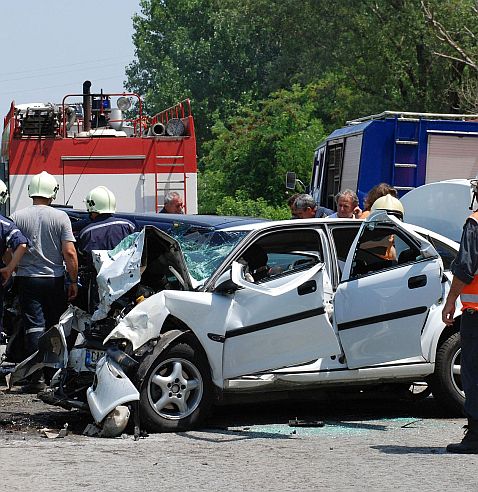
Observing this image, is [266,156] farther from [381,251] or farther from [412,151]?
[381,251]

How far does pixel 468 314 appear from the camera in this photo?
7895 mm

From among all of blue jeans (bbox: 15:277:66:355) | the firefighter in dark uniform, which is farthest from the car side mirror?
blue jeans (bbox: 15:277:66:355)

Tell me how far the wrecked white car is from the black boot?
1203 millimetres

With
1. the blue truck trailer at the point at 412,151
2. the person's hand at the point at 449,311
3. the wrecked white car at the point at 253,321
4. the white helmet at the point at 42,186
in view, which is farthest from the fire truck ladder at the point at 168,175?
the person's hand at the point at 449,311

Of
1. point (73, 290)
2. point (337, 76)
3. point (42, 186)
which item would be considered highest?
point (337, 76)

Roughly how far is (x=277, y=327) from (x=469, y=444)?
5.42 ft

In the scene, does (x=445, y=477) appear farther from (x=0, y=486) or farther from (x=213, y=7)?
(x=213, y=7)

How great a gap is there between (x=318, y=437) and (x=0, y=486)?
8.51ft

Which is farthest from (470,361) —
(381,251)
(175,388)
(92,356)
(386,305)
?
(92,356)

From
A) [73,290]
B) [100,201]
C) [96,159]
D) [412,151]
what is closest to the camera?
[73,290]

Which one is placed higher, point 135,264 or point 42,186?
point 42,186

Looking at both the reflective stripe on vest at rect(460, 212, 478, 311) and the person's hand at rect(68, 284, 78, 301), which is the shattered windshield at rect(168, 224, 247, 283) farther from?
the reflective stripe on vest at rect(460, 212, 478, 311)

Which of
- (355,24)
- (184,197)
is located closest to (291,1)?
(355,24)

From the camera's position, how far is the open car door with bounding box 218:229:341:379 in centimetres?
856
